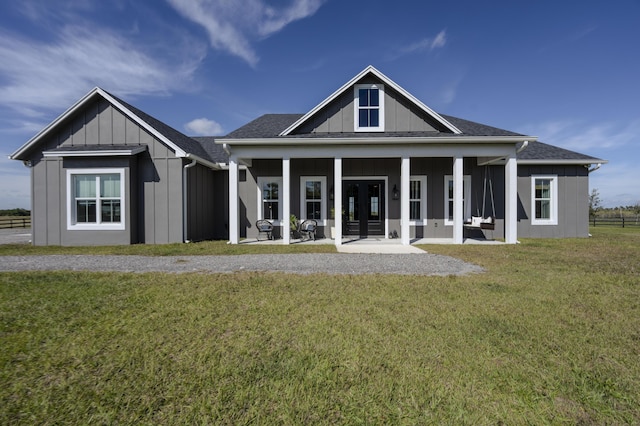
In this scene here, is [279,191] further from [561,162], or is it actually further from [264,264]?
[561,162]

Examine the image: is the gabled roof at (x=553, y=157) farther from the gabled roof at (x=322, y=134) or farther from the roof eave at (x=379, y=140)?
the roof eave at (x=379, y=140)

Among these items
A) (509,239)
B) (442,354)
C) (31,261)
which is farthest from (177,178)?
(509,239)

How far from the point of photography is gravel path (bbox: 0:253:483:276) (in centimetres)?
636

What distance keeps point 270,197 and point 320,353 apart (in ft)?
34.1

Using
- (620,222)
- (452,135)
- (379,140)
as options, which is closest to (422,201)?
(452,135)

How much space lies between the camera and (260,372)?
2.42 meters

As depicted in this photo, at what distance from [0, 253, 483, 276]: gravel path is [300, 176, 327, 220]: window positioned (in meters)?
4.35

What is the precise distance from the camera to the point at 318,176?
12438mm

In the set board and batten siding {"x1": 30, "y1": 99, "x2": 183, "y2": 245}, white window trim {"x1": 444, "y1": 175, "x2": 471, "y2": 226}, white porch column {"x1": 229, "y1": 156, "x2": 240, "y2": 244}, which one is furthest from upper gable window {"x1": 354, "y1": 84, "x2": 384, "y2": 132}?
board and batten siding {"x1": 30, "y1": 99, "x2": 183, "y2": 245}

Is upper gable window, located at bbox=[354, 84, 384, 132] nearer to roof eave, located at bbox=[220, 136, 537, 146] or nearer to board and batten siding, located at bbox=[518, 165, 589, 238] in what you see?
roof eave, located at bbox=[220, 136, 537, 146]

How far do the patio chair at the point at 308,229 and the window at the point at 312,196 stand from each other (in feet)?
1.37

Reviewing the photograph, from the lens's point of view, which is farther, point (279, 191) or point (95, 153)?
point (279, 191)

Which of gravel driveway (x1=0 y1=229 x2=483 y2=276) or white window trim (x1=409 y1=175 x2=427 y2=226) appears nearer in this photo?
gravel driveway (x1=0 y1=229 x2=483 y2=276)

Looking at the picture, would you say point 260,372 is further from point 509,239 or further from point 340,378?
point 509,239
